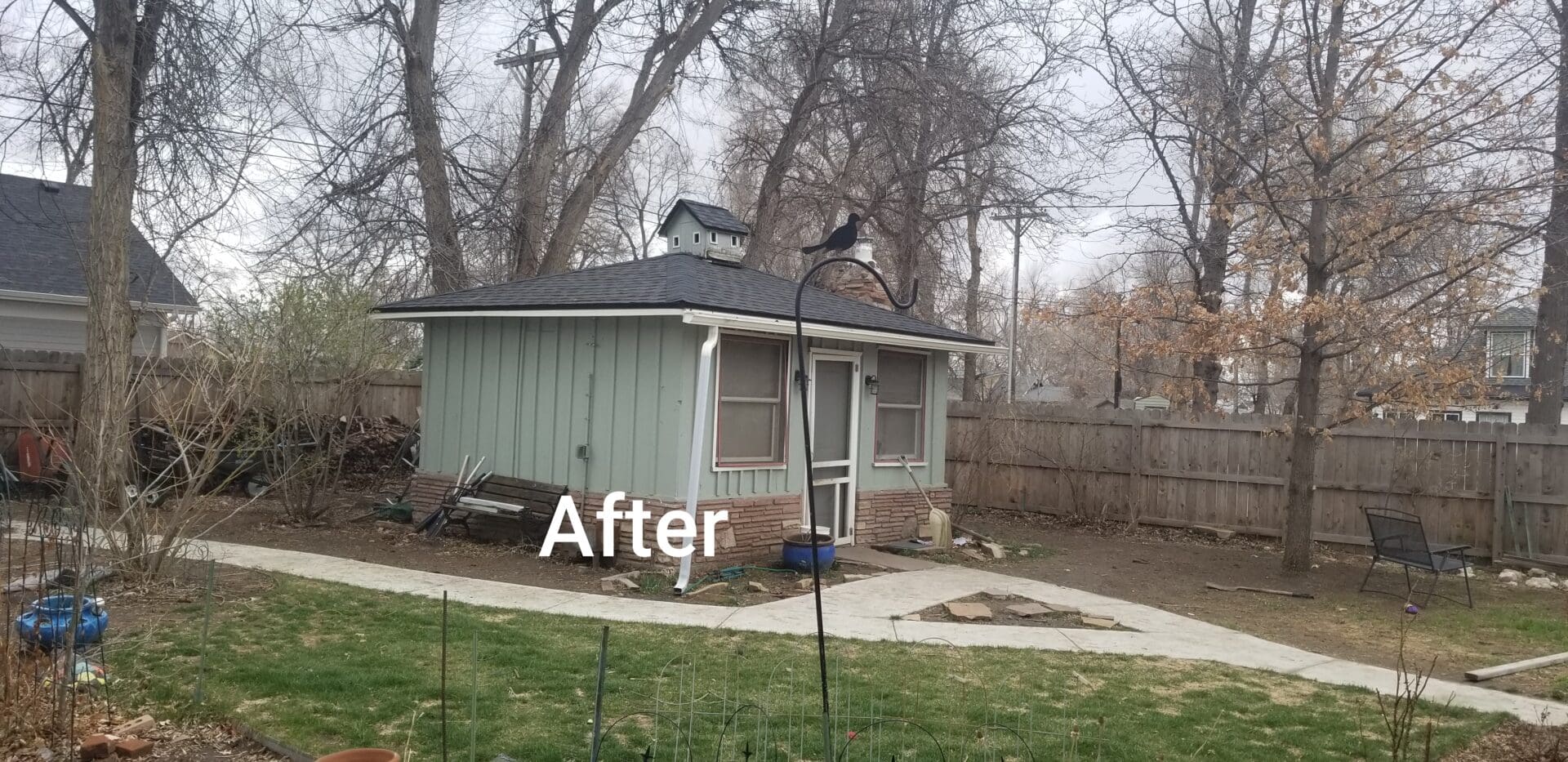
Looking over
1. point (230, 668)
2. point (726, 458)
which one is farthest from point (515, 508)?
point (230, 668)

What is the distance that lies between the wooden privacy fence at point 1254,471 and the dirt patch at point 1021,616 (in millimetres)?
3871

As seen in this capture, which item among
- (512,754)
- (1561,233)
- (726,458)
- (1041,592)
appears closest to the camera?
(512,754)

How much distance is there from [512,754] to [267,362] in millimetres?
7404

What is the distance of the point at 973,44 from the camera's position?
1773 cm

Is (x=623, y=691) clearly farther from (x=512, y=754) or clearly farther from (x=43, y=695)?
(x=43, y=695)

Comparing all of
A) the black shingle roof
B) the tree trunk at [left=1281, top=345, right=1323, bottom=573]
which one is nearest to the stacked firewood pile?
the black shingle roof

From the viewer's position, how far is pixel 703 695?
5164 mm

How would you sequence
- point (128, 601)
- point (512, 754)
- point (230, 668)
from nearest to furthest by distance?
point (512, 754) < point (230, 668) < point (128, 601)

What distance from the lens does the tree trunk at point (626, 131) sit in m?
16.6

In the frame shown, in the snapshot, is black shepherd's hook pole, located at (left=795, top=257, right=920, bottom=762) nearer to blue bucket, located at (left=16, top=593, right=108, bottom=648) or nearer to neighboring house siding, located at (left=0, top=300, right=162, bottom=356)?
blue bucket, located at (left=16, top=593, right=108, bottom=648)

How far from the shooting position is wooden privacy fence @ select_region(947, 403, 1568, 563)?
36.9ft

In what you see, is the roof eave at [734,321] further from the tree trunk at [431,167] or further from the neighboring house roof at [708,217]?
the tree trunk at [431,167]

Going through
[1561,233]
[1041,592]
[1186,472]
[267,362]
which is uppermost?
[1561,233]

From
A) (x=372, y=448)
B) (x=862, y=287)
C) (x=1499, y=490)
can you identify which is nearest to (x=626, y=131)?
(x=862, y=287)
